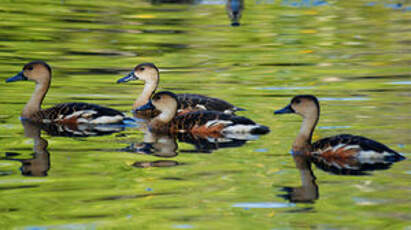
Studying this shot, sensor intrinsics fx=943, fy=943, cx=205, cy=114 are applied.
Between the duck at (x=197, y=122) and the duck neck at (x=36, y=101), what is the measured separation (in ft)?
5.90

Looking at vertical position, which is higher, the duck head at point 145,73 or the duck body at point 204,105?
the duck head at point 145,73

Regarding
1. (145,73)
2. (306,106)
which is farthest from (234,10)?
(306,106)

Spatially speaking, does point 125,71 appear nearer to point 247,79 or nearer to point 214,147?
point 247,79

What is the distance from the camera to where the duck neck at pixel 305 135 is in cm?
1207

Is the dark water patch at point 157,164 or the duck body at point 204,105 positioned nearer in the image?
the dark water patch at point 157,164

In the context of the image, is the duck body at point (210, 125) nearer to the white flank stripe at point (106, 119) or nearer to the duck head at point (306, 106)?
the white flank stripe at point (106, 119)

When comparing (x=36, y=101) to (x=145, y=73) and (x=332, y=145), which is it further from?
(x=332, y=145)

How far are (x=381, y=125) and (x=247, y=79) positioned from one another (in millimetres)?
5879

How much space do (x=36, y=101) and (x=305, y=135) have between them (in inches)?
196

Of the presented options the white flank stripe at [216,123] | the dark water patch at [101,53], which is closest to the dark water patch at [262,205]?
the white flank stripe at [216,123]

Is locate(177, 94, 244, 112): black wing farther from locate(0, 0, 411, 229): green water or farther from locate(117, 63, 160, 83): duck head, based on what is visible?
locate(117, 63, 160, 83): duck head

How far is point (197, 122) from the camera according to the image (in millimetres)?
13570

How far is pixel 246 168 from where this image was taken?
1105 cm

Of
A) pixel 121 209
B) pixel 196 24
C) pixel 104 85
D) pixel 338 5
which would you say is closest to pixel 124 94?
pixel 104 85
